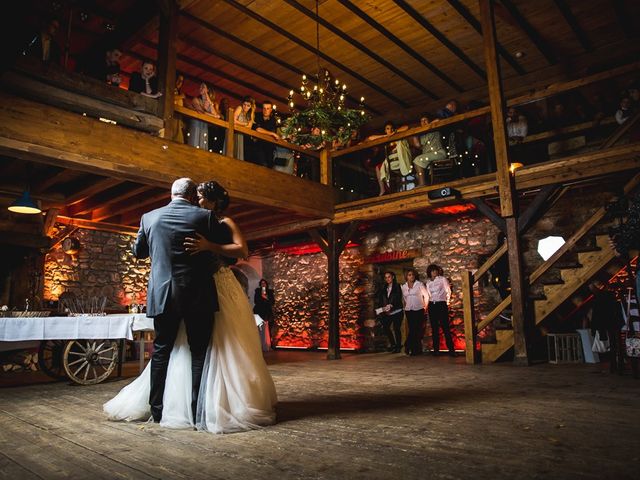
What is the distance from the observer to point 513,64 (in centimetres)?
812

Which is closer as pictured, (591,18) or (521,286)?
(521,286)

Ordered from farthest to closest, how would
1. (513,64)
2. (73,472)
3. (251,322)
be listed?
(513,64)
(251,322)
(73,472)

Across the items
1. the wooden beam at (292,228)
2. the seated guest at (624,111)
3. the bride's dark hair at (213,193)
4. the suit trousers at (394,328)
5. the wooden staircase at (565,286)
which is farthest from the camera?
the suit trousers at (394,328)

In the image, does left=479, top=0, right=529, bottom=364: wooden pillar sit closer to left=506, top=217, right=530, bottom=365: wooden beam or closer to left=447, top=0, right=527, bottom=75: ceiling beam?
left=506, top=217, right=530, bottom=365: wooden beam

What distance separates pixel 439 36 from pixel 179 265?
6432mm

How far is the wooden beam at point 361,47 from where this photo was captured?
6.54 m

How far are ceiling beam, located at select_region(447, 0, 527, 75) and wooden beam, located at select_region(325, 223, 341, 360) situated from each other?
4031 mm

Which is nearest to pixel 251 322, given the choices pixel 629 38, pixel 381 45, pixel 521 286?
pixel 521 286

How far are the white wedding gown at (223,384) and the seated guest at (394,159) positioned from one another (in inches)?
221

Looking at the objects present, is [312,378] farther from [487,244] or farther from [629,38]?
[629,38]

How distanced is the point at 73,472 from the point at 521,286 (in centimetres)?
569

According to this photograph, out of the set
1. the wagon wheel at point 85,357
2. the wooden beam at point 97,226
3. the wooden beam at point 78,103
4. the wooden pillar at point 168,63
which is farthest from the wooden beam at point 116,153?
the wooden beam at point 97,226

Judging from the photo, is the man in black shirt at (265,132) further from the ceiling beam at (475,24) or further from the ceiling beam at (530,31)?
the ceiling beam at (530,31)

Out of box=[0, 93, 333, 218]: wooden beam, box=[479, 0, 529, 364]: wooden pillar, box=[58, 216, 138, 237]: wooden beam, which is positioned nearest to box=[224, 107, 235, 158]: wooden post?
box=[0, 93, 333, 218]: wooden beam
